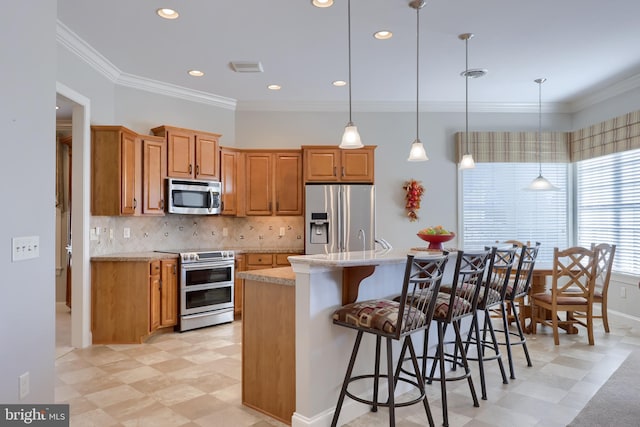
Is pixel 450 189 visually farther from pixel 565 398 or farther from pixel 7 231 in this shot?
pixel 7 231

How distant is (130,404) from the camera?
2898mm

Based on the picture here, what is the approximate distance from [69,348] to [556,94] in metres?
6.57

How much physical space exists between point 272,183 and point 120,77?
2201 mm

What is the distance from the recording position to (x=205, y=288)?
4941mm

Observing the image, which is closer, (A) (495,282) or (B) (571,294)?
(A) (495,282)

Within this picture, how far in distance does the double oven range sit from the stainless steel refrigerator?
1113 millimetres

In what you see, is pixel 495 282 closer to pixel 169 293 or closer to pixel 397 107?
pixel 169 293

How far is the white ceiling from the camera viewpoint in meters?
3.46

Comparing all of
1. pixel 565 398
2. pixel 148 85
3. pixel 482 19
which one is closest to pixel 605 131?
pixel 482 19

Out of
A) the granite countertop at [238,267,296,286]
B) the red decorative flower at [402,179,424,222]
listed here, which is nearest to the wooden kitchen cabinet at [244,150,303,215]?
the red decorative flower at [402,179,424,222]

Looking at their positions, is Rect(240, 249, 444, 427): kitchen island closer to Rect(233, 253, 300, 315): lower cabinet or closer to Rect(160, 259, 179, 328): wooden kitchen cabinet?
Rect(160, 259, 179, 328): wooden kitchen cabinet

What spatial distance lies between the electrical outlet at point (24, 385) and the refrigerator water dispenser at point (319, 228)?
373 cm

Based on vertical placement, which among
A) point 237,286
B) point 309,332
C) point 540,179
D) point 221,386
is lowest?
point 221,386

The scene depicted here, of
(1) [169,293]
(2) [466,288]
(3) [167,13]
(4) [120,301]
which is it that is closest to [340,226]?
(1) [169,293]
